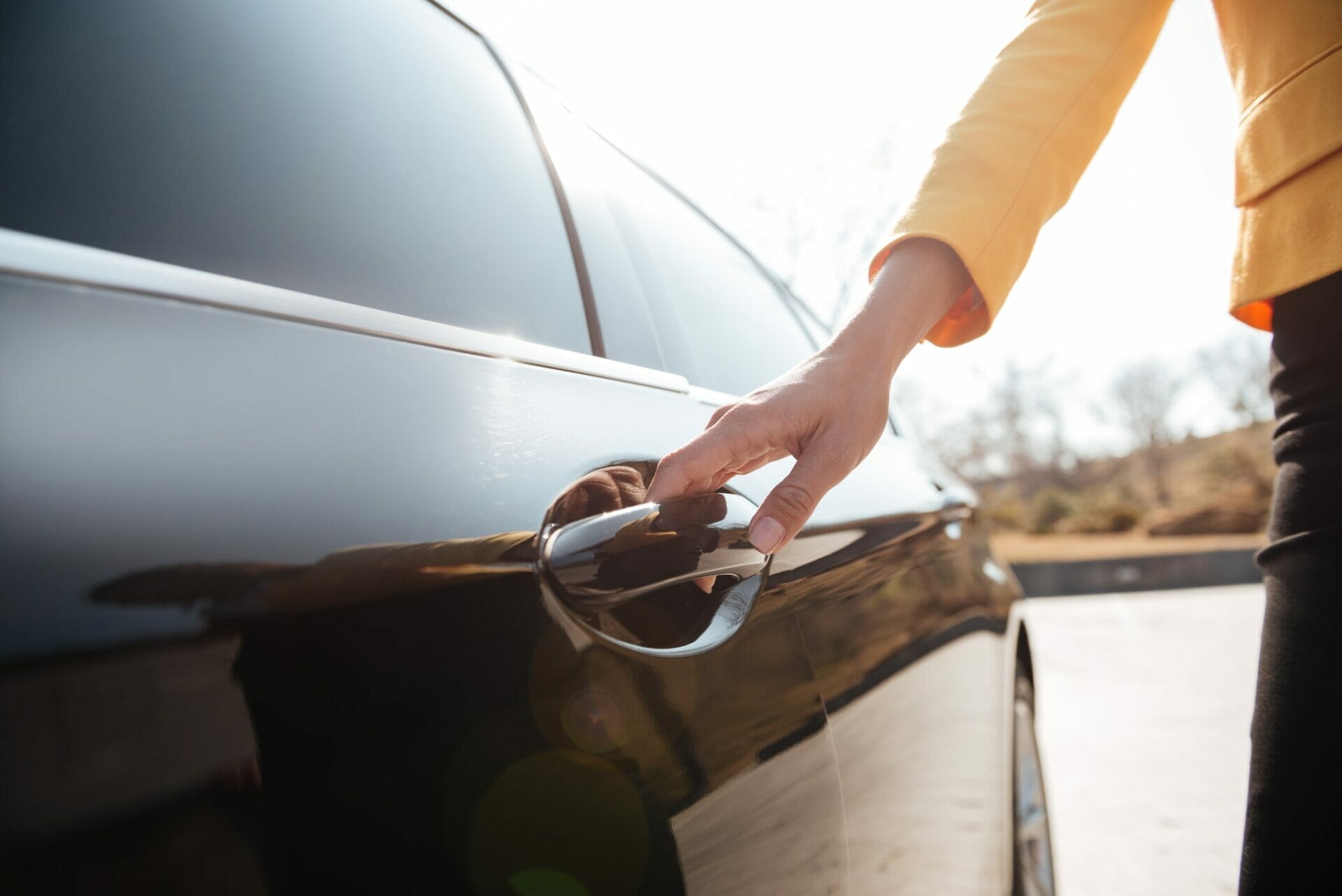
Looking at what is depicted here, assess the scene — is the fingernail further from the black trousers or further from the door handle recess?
the black trousers

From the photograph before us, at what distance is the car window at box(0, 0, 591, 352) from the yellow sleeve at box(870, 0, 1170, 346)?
0.53 metres

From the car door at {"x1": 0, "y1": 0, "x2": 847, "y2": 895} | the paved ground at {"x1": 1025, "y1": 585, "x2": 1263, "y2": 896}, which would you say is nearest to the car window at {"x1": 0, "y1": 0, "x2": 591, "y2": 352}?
the car door at {"x1": 0, "y1": 0, "x2": 847, "y2": 895}

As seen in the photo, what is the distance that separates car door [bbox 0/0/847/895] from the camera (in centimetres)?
47

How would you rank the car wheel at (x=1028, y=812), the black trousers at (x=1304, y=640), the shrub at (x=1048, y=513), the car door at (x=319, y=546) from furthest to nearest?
1. the shrub at (x=1048, y=513)
2. the car wheel at (x=1028, y=812)
3. the black trousers at (x=1304, y=640)
4. the car door at (x=319, y=546)

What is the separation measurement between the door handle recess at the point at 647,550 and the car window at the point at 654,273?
1.21 feet

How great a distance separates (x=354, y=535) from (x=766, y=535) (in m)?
0.45

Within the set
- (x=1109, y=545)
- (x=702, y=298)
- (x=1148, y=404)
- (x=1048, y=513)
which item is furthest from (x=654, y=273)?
(x=1148, y=404)

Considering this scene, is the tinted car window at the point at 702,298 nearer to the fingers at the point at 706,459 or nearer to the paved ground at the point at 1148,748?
the fingers at the point at 706,459

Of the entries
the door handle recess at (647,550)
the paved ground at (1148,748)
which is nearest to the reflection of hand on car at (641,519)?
the door handle recess at (647,550)

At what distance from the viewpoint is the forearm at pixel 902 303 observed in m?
1.08

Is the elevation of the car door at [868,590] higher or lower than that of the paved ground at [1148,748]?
higher

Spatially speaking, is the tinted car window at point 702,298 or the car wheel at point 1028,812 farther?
the car wheel at point 1028,812

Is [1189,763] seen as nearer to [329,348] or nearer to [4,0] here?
[329,348]

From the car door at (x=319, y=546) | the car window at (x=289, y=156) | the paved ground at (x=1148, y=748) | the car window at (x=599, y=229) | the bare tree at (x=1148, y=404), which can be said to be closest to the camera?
the car door at (x=319, y=546)
